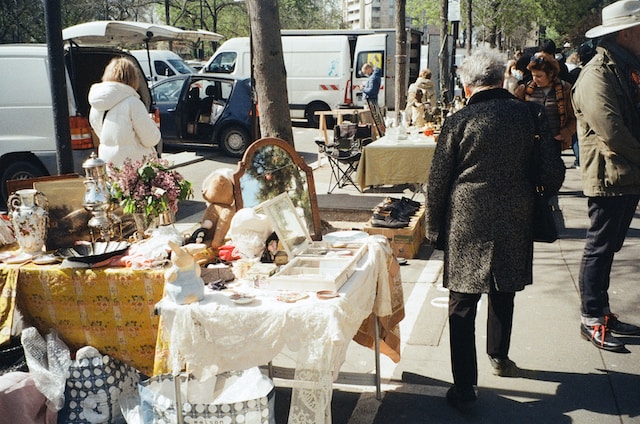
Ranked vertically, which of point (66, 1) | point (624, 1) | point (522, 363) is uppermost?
point (66, 1)

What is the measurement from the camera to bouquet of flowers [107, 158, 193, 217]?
3449 mm

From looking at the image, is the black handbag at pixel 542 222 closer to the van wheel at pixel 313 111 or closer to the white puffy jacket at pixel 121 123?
the white puffy jacket at pixel 121 123

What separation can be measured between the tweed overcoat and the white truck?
597 inches

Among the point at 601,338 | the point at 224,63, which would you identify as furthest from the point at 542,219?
the point at 224,63

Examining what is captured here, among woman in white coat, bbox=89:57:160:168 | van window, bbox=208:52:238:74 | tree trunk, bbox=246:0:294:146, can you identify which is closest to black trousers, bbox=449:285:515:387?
woman in white coat, bbox=89:57:160:168

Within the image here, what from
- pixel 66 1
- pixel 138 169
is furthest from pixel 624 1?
pixel 66 1

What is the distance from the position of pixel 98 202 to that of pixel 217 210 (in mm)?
648

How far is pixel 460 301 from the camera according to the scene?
11.2ft

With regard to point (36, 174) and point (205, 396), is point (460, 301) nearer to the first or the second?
point (205, 396)

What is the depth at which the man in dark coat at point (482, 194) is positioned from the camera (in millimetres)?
3211

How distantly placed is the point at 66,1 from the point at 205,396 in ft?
85.6

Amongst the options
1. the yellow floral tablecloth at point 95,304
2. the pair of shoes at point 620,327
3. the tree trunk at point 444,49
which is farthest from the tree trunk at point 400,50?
the yellow floral tablecloth at point 95,304

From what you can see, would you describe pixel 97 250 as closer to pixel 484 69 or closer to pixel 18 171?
pixel 484 69

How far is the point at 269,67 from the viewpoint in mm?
6387
